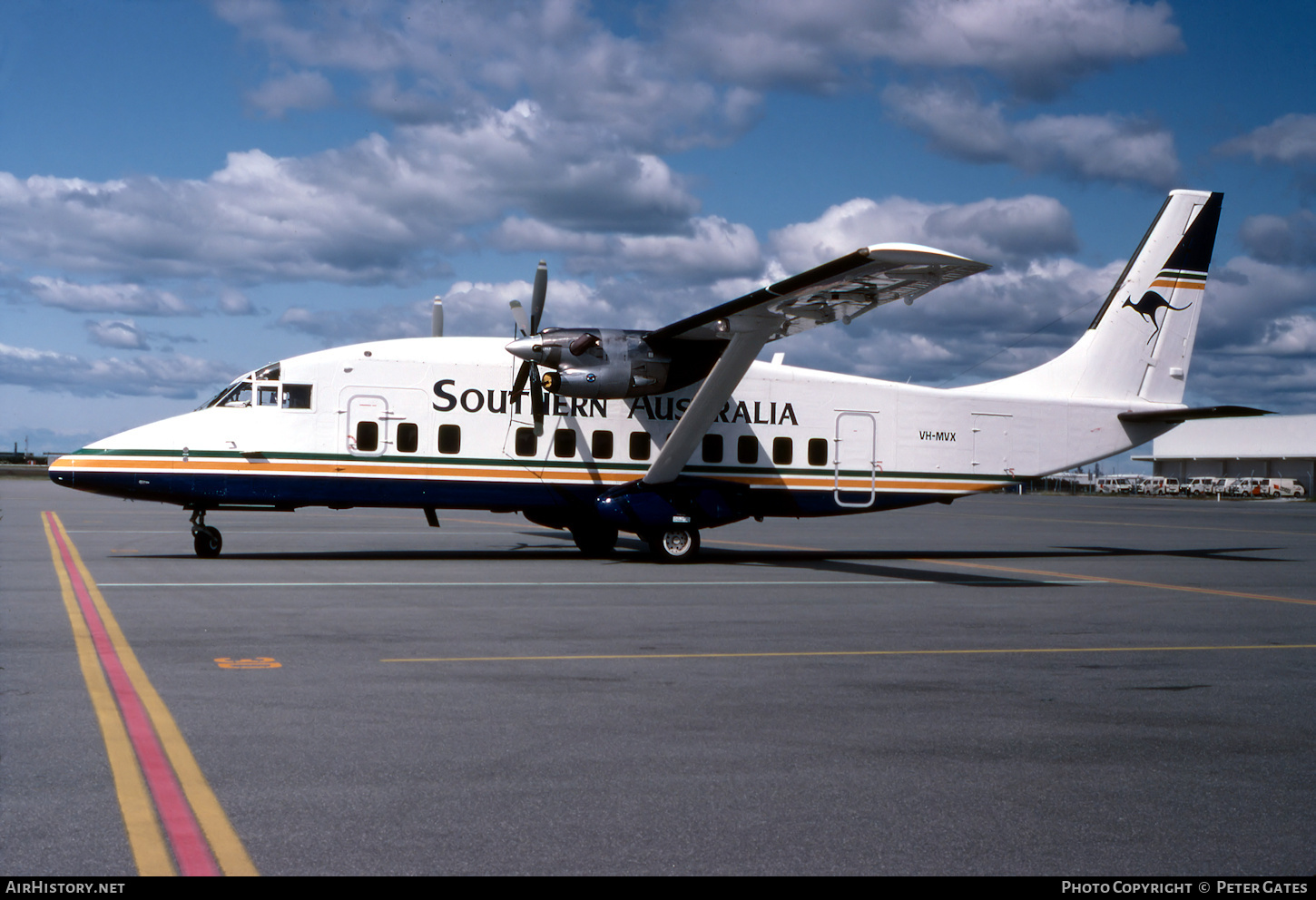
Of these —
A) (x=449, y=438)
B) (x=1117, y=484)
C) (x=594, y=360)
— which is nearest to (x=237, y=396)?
(x=449, y=438)

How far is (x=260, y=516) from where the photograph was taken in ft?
115

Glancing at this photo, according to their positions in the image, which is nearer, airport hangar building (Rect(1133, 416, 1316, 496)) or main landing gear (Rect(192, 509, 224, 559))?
main landing gear (Rect(192, 509, 224, 559))

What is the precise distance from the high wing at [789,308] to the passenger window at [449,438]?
11.3ft

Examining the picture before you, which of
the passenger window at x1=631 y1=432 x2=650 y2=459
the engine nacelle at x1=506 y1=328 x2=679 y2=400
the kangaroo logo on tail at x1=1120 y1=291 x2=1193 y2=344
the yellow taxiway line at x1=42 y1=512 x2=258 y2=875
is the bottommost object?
the yellow taxiway line at x1=42 y1=512 x2=258 y2=875

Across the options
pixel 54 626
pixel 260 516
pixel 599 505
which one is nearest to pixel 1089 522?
pixel 599 505

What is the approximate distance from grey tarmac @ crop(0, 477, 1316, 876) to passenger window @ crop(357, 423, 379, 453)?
150 inches

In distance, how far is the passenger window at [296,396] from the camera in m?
18.6

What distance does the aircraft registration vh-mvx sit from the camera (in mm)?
18094

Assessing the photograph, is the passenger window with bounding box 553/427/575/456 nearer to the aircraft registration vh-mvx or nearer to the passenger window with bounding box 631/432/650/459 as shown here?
the aircraft registration vh-mvx

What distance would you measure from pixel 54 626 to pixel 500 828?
7.45m

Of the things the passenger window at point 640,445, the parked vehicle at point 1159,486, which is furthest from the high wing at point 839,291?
the parked vehicle at point 1159,486

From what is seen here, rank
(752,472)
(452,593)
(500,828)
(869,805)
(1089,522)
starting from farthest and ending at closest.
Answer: (1089,522) → (752,472) → (452,593) → (869,805) → (500,828)

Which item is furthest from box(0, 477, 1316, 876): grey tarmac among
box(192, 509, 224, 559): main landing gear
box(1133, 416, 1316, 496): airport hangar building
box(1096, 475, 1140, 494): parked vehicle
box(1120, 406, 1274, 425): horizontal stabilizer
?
box(1096, 475, 1140, 494): parked vehicle
